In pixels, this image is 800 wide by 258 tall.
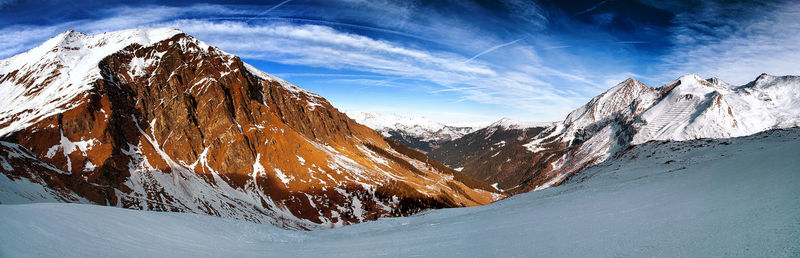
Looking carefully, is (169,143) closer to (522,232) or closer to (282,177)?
(282,177)

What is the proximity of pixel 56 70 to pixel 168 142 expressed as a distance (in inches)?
1967

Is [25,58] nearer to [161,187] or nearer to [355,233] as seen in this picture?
[161,187]

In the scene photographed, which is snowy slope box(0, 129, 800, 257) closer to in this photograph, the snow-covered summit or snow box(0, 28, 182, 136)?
snow box(0, 28, 182, 136)

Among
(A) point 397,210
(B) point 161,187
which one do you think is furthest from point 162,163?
(A) point 397,210

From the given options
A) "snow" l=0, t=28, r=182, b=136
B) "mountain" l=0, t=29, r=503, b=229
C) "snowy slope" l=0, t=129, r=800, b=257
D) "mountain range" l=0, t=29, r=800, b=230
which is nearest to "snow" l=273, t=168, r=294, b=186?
"mountain" l=0, t=29, r=503, b=229

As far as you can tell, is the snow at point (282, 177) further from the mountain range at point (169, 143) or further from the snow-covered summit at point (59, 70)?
the snow-covered summit at point (59, 70)

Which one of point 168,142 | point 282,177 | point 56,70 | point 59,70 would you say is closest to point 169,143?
point 168,142

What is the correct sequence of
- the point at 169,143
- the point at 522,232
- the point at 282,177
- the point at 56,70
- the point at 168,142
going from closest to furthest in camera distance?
the point at 522,232 → the point at 169,143 → the point at 168,142 → the point at 56,70 → the point at 282,177

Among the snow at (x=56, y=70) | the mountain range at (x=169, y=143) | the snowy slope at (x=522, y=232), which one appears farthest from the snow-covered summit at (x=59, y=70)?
the snowy slope at (x=522, y=232)

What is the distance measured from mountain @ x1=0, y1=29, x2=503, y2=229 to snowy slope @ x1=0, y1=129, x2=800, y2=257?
255ft

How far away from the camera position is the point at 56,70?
12388 centimetres

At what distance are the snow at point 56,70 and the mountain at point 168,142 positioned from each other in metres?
0.56

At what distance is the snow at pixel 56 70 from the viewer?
105 m

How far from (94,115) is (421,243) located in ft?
450
